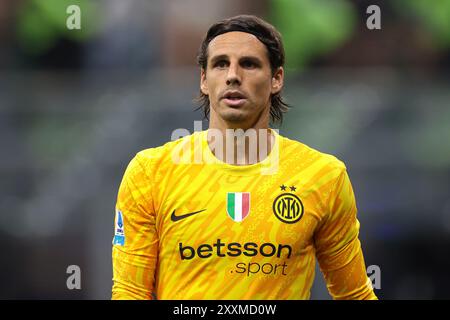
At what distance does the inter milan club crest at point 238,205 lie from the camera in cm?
567

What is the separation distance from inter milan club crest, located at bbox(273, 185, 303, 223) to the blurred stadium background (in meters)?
5.01

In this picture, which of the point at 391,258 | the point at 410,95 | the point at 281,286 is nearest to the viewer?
the point at 281,286

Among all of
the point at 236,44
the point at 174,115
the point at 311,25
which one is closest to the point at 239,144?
the point at 236,44

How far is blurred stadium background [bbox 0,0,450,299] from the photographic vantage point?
37.4 feet

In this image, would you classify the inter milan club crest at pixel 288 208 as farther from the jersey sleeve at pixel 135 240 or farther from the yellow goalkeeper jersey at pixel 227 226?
the jersey sleeve at pixel 135 240

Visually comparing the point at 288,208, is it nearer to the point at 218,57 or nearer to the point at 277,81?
the point at 277,81

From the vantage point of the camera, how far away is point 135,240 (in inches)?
222

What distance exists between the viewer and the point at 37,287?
11680 mm

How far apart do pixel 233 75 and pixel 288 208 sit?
834mm

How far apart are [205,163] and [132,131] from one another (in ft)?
19.0

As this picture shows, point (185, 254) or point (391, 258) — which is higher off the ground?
point (185, 254)

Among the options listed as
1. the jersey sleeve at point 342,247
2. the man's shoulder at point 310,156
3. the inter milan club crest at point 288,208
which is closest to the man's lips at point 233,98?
the man's shoulder at point 310,156

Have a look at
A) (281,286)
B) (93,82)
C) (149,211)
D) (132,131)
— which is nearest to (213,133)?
(149,211)

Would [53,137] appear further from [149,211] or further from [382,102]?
[149,211]
